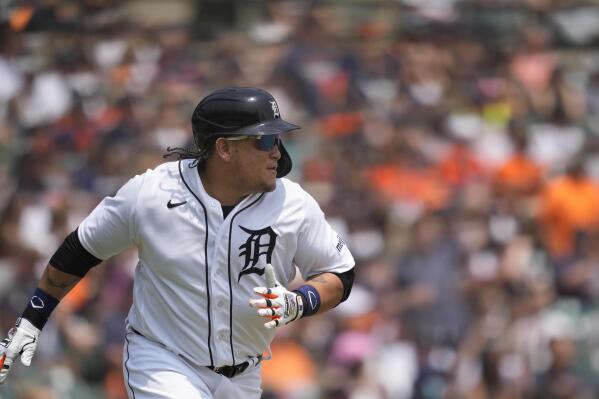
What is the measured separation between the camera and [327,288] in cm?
502

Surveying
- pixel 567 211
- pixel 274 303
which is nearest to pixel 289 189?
pixel 274 303

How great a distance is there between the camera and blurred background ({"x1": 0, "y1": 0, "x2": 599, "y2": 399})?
9469 mm

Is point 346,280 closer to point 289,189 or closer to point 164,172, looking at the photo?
point 289,189

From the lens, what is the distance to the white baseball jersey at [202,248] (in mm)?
4938

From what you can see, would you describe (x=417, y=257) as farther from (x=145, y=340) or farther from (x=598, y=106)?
(x=145, y=340)

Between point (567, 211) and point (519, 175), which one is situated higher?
point (519, 175)

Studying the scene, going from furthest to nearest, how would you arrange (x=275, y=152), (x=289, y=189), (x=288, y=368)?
(x=288, y=368), (x=289, y=189), (x=275, y=152)

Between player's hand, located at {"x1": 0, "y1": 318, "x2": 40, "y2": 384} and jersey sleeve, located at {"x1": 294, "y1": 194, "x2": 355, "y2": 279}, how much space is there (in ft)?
3.94

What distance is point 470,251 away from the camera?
10156 mm

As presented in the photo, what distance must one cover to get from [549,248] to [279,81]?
328cm

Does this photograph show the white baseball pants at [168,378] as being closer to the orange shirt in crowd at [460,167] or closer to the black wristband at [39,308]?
the black wristband at [39,308]

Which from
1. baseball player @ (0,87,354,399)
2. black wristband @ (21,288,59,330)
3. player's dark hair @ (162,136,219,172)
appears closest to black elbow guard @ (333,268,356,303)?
baseball player @ (0,87,354,399)

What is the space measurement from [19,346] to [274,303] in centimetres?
123

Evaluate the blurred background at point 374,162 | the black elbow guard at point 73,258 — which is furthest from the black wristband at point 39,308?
the blurred background at point 374,162
